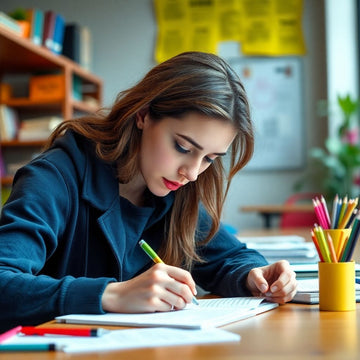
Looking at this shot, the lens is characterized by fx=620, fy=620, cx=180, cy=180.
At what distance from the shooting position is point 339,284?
92cm

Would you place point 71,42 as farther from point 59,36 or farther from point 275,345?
point 275,345

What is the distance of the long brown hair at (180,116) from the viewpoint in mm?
1174

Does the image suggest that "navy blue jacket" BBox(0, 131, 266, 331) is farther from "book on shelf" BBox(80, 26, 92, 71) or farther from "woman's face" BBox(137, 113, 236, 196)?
"book on shelf" BBox(80, 26, 92, 71)

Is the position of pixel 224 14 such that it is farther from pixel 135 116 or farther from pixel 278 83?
pixel 135 116

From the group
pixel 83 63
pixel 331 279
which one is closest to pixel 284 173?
pixel 83 63

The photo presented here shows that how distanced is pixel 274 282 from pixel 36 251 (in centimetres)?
39

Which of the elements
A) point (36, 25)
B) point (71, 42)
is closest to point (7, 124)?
point (36, 25)

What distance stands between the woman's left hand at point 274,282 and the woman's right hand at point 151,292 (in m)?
0.19

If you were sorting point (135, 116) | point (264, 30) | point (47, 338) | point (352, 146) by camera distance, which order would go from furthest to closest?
1. point (264, 30)
2. point (352, 146)
3. point (135, 116)
4. point (47, 338)

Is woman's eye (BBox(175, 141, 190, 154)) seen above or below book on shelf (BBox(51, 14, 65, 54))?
below

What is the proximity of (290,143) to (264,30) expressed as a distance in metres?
0.83

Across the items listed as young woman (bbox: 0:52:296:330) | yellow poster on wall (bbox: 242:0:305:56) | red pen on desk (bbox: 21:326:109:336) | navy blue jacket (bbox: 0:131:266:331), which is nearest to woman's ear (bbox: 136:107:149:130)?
young woman (bbox: 0:52:296:330)

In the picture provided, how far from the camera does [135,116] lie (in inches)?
49.8

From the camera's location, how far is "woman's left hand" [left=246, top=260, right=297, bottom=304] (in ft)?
3.33
